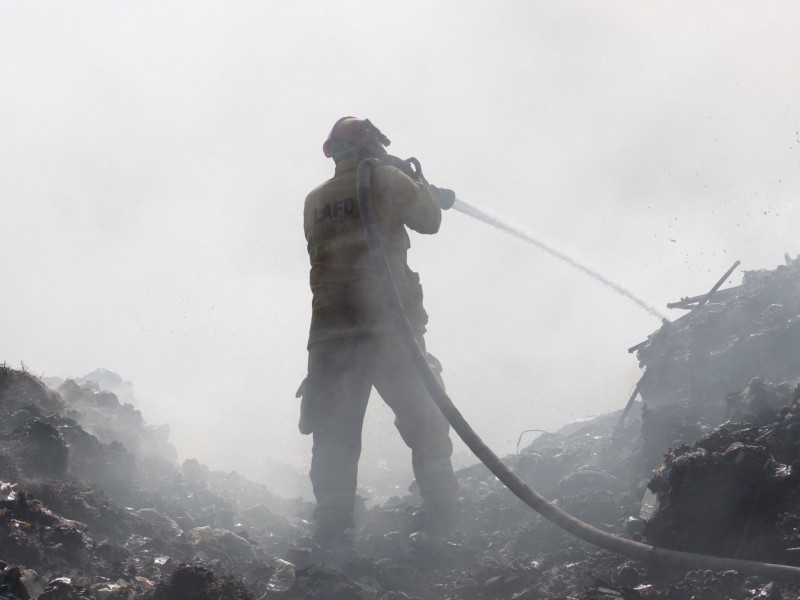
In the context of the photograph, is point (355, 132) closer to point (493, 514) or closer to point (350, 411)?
point (350, 411)

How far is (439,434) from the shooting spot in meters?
4.00

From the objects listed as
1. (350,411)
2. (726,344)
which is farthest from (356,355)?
(726,344)

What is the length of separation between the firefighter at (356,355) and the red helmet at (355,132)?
1.04 ft

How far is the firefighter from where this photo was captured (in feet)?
12.8

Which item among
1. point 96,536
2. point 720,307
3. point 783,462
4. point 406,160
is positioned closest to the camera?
point 783,462

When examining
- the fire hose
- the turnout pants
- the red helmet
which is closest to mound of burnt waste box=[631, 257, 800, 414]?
the turnout pants

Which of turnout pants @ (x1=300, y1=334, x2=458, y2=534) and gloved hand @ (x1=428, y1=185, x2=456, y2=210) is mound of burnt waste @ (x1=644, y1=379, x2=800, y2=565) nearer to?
turnout pants @ (x1=300, y1=334, x2=458, y2=534)

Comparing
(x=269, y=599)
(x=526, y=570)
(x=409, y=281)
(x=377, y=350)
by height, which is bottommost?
(x=269, y=599)

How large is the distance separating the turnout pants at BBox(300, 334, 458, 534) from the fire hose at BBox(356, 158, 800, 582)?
0.52 metres

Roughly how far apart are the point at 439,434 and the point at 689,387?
10.3ft

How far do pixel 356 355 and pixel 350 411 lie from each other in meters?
0.35

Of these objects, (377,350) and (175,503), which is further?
(175,503)

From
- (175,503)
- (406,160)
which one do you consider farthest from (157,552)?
(406,160)

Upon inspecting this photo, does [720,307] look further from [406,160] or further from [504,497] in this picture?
[406,160]
